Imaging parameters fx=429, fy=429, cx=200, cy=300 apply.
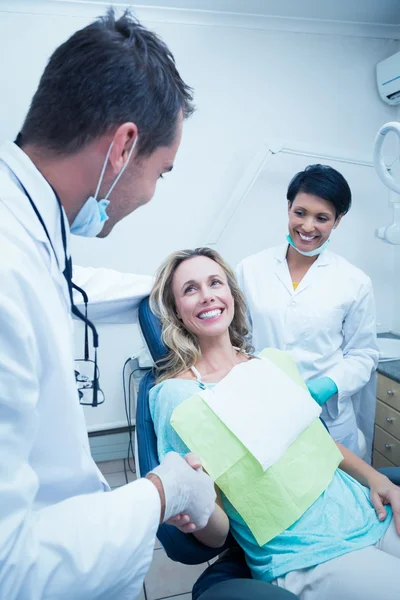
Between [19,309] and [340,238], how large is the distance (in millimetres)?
2342

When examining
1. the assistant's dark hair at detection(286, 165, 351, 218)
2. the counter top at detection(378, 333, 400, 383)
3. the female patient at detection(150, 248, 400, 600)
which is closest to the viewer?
the female patient at detection(150, 248, 400, 600)

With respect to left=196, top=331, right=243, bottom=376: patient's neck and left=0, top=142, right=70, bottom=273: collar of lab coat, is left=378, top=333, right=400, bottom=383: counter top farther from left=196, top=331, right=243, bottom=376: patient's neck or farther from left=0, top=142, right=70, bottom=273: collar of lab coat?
left=0, top=142, right=70, bottom=273: collar of lab coat

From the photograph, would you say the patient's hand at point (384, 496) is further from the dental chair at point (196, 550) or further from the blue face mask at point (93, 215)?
the blue face mask at point (93, 215)

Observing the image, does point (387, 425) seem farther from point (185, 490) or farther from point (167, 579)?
point (185, 490)

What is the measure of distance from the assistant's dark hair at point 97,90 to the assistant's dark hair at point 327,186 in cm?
107

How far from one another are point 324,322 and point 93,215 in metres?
1.16

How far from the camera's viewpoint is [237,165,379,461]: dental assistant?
169 cm

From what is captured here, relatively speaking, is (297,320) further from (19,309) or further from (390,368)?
(19,309)

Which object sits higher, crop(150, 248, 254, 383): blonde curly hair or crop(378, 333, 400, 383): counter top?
crop(150, 248, 254, 383): blonde curly hair

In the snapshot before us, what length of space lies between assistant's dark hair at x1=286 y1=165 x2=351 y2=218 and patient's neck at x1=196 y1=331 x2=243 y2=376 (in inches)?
27.8

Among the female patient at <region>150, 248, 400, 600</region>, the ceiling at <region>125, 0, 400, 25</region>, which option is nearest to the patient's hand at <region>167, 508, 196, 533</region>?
the female patient at <region>150, 248, 400, 600</region>

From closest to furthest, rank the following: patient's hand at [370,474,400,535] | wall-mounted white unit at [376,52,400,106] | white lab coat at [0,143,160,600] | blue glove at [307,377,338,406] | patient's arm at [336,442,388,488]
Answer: white lab coat at [0,143,160,600]
patient's hand at [370,474,400,535]
patient's arm at [336,442,388,488]
blue glove at [307,377,338,406]
wall-mounted white unit at [376,52,400,106]

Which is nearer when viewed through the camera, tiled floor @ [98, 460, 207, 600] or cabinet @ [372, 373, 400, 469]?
tiled floor @ [98, 460, 207, 600]

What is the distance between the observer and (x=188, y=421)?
3.77 ft
